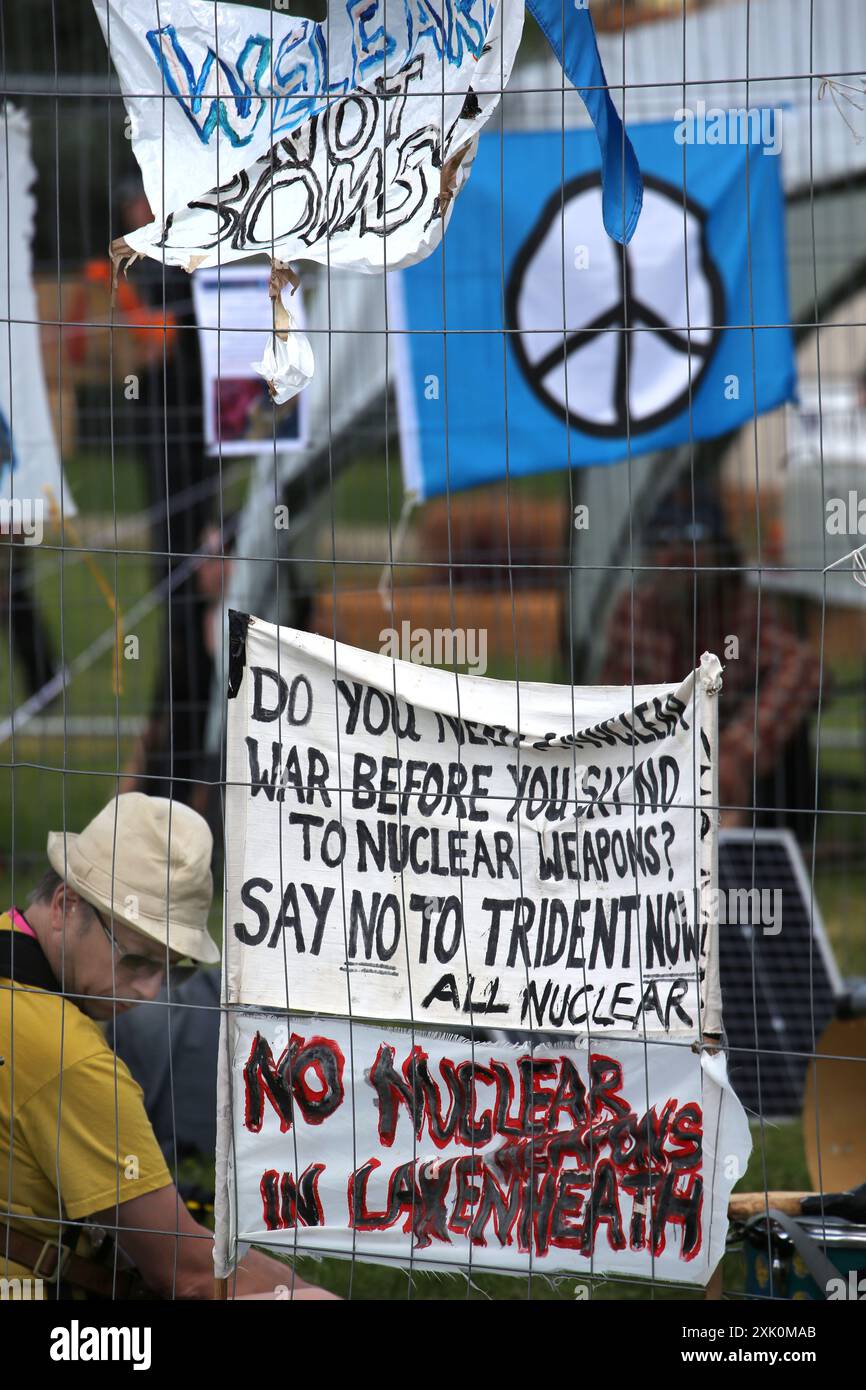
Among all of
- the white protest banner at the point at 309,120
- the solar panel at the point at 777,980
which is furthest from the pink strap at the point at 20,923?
the solar panel at the point at 777,980

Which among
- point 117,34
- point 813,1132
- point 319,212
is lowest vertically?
point 813,1132

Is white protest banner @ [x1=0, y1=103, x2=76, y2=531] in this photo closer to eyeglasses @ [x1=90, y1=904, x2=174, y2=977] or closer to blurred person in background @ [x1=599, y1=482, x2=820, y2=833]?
blurred person in background @ [x1=599, y1=482, x2=820, y2=833]

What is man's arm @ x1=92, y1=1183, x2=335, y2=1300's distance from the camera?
3.13m

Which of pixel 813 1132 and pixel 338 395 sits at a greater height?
pixel 338 395

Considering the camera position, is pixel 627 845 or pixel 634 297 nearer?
pixel 627 845

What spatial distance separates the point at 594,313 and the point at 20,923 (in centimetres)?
383

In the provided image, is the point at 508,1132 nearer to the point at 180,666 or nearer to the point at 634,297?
the point at 634,297

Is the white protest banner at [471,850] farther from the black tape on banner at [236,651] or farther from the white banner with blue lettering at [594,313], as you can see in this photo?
the white banner with blue lettering at [594,313]

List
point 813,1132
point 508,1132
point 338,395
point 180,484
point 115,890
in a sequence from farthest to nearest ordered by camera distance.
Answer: point 180,484 → point 338,395 → point 813,1132 → point 115,890 → point 508,1132

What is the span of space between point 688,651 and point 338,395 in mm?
2019

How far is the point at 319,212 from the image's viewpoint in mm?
3006

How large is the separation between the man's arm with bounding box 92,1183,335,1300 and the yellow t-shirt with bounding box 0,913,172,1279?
4cm

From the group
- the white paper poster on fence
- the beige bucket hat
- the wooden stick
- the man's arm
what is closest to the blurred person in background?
the white paper poster on fence
